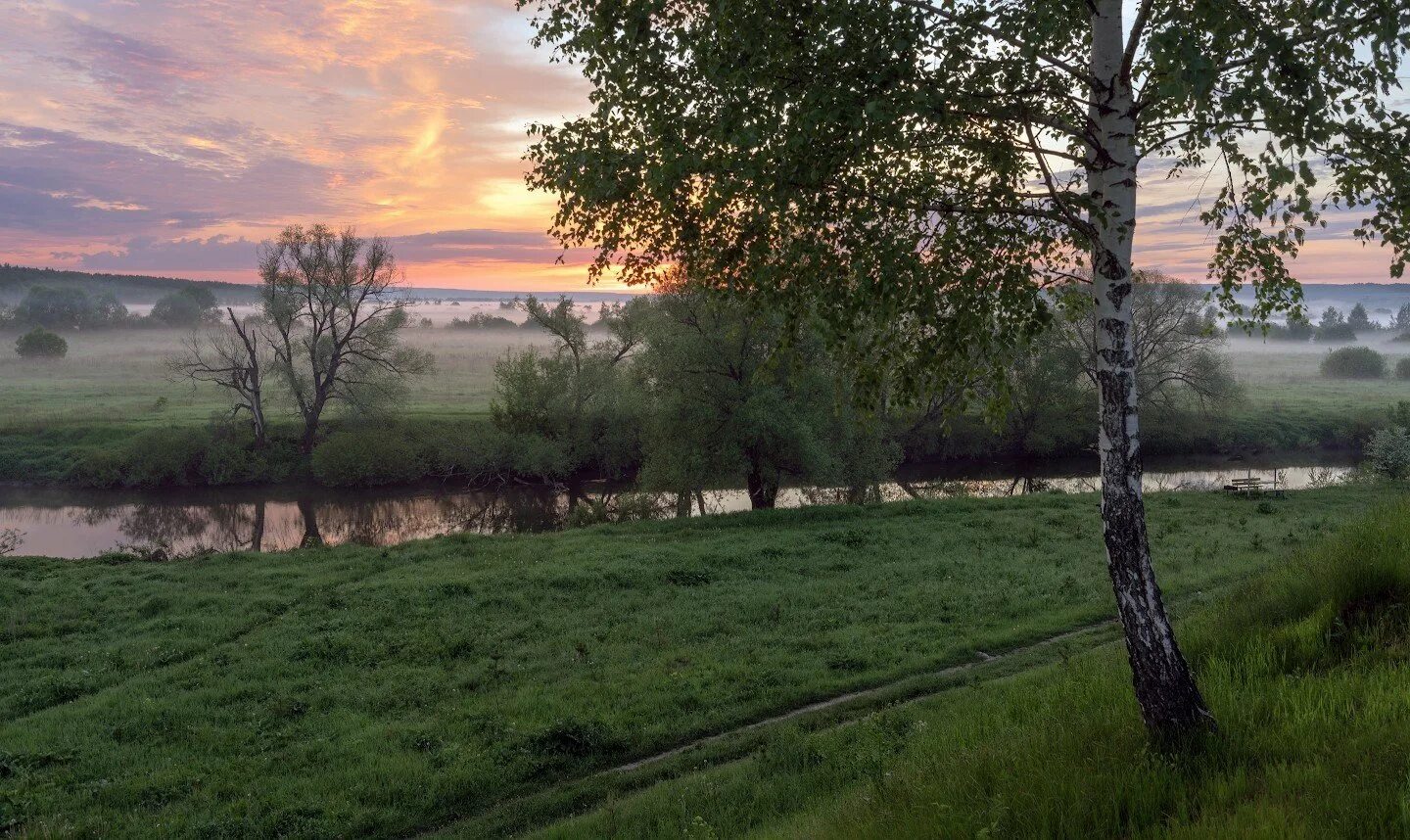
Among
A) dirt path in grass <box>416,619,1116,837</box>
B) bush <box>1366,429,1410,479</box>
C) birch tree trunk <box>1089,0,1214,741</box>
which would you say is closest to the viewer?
birch tree trunk <box>1089,0,1214,741</box>

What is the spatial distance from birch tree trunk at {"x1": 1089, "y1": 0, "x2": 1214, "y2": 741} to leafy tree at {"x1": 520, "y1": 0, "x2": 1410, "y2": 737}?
0.05 ft

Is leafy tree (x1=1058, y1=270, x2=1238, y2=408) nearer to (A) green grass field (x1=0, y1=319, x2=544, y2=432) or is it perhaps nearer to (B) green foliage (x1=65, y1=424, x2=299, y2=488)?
(A) green grass field (x1=0, y1=319, x2=544, y2=432)

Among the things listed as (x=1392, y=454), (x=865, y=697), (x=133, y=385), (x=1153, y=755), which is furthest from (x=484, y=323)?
(x=1153, y=755)

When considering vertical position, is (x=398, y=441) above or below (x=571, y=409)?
below

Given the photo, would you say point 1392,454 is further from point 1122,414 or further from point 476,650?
point 476,650

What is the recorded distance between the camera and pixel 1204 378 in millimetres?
57312

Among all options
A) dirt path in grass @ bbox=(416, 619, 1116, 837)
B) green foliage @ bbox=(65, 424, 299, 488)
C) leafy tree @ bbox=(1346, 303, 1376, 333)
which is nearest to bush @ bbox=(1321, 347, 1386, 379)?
leafy tree @ bbox=(1346, 303, 1376, 333)

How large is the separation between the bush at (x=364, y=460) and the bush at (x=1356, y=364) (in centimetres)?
12248

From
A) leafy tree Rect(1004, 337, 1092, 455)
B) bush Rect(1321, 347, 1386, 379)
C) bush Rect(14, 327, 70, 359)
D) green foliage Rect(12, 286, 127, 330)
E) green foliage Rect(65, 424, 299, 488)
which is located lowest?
green foliage Rect(65, 424, 299, 488)

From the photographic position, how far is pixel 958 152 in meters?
9.02

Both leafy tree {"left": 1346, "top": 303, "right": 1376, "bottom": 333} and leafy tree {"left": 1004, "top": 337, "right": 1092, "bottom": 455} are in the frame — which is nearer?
leafy tree {"left": 1004, "top": 337, "right": 1092, "bottom": 455}

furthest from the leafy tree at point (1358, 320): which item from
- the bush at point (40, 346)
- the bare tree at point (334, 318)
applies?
the bush at point (40, 346)

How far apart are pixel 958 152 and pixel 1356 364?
133 metres

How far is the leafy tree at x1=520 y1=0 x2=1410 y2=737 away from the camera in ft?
19.4
